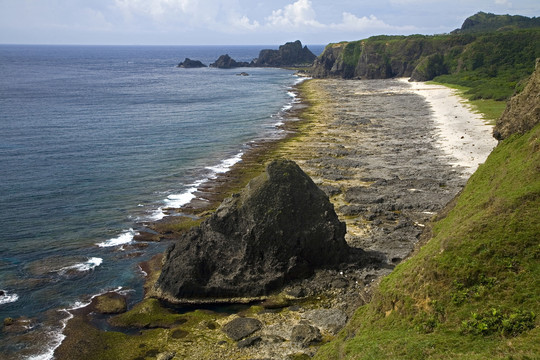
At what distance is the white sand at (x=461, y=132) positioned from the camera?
201ft

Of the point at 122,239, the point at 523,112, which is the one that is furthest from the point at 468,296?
the point at 122,239

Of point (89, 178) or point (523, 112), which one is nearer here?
point (523, 112)

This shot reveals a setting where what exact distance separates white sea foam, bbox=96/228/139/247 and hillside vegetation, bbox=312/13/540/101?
8725 centimetres

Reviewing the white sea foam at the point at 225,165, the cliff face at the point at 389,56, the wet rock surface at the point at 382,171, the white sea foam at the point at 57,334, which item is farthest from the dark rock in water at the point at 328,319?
the cliff face at the point at 389,56

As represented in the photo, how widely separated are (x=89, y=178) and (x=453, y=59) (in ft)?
473

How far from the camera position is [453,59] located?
554 ft

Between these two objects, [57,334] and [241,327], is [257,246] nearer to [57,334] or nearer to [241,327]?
[241,327]

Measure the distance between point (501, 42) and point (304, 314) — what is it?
162197 millimetres

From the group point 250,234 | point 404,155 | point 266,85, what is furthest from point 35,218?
point 266,85

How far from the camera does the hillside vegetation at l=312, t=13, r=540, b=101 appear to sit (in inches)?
5536

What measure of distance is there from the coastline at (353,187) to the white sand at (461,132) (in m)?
0.99

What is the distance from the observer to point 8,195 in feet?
175

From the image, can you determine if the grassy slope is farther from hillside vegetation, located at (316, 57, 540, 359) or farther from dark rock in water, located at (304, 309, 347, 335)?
dark rock in water, located at (304, 309, 347, 335)

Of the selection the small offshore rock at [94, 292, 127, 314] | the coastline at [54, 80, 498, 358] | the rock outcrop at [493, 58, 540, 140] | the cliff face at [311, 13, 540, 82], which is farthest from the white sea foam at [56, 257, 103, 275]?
the cliff face at [311, 13, 540, 82]
